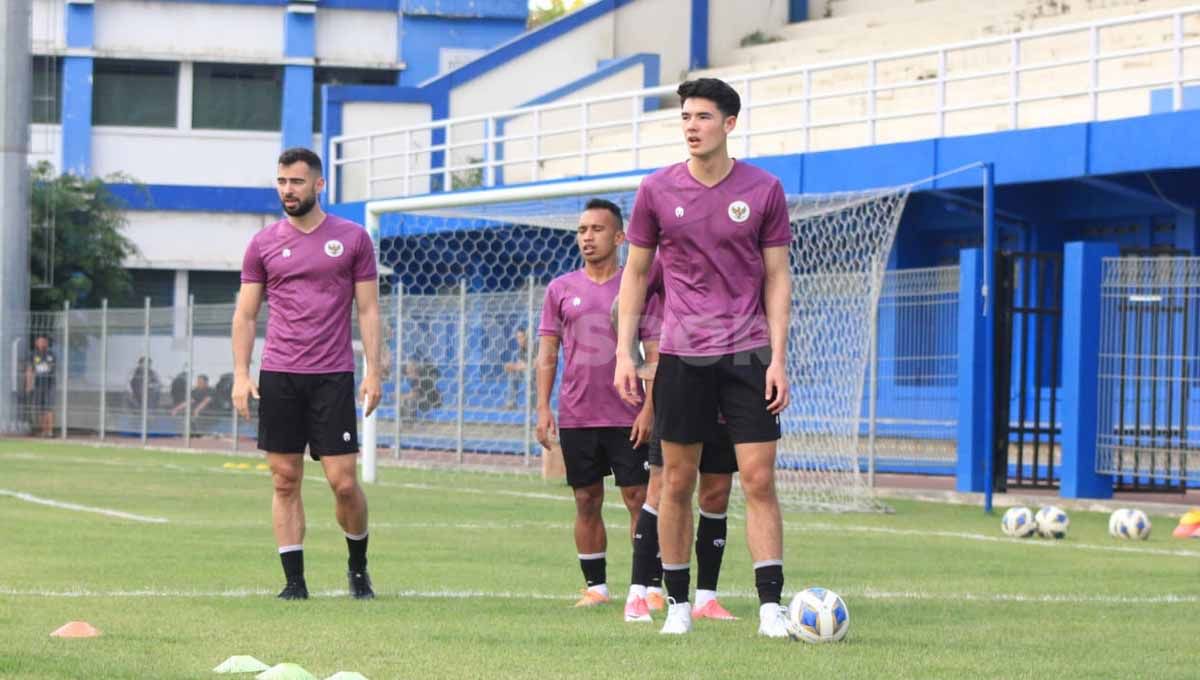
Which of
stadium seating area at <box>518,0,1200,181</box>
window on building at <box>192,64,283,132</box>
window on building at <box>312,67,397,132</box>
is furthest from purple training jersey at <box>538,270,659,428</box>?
window on building at <box>192,64,283,132</box>

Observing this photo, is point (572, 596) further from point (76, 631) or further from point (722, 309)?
point (76, 631)

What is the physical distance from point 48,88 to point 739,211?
38.2 meters

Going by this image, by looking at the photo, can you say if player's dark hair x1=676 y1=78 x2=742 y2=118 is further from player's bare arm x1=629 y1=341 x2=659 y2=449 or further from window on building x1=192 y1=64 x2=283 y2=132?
window on building x1=192 y1=64 x2=283 y2=132

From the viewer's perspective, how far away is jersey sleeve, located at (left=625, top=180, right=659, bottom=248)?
27.2 ft

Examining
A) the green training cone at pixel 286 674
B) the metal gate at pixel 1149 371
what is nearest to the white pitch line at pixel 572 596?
the green training cone at pixel 286 674

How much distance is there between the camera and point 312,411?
386 inches

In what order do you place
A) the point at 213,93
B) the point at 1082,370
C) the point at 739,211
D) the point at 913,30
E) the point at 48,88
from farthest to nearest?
the point at 213,93 → the point at 48,88 → the point at 913,30 → the point at 1082,370 → the point at 739,211

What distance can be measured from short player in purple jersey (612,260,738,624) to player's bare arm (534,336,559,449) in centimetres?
80

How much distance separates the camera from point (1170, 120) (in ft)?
71.5

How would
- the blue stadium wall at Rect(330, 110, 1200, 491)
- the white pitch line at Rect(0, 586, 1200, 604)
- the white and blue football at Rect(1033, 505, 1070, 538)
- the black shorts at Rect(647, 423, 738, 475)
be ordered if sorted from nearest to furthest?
1. the black shorts at Rect(647, 423, 738, 475)
2. the white pitch line at Rect(0, 586, 1200, 604)
3. the white and blue football at Rect(1033, 505, 1070, 538)
4. the blue stadium wall at Rect(330, 110, 1200, 491)

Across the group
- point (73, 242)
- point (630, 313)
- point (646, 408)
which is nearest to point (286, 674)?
point (630, 313)

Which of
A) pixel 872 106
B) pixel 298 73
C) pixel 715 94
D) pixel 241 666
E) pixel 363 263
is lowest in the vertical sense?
pixel 241 666

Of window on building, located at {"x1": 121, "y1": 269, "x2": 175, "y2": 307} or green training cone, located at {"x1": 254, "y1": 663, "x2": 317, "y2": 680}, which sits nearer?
green training cone, located at {"x1": 254, "y1": 663, "x2": 317, "y2": 680}

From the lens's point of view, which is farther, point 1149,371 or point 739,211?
point 1149,371
